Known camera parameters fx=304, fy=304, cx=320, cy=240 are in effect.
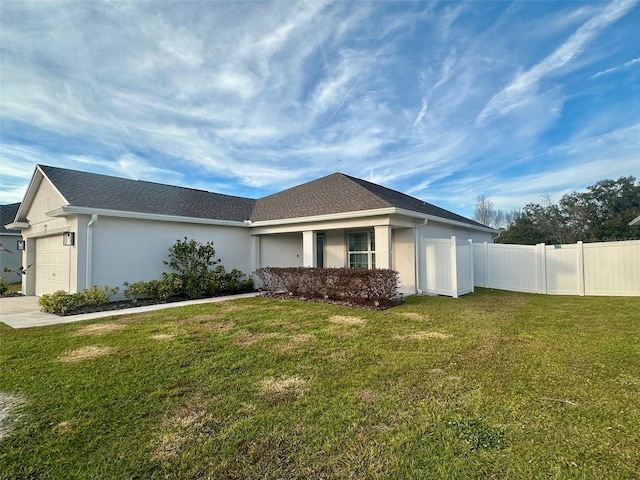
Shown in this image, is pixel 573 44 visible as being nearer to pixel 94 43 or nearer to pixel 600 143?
pixel 600 143

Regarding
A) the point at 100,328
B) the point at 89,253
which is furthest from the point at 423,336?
the point at 89,253

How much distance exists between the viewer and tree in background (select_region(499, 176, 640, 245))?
25.0 meters

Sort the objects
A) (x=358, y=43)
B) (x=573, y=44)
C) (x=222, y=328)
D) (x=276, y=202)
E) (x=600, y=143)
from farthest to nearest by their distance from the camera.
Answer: (x=276, y=202), (x=600, y=143), (x=358, y=43), (x=573, y=44), (x=222, y=328)

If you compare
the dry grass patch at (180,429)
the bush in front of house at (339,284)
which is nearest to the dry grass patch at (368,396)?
the dry grass patch at (180,429)

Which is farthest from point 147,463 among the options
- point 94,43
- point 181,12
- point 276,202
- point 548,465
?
point 276,202

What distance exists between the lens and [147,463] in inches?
92.0

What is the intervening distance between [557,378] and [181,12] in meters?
11.5

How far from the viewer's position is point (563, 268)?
35.7ft

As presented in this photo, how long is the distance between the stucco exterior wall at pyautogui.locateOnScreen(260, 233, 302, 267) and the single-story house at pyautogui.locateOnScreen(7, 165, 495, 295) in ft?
0.16

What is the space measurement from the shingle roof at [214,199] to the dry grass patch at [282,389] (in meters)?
7.09

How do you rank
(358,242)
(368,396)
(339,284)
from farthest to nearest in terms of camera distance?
(358,242) < (339,284) < (368,396)

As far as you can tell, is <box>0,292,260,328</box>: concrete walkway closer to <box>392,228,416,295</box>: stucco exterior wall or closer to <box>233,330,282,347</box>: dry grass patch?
<box>233,330,282,347</box>: dry grass patch

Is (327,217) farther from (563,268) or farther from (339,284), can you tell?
(563,268)

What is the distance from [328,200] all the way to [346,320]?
6.29 m
